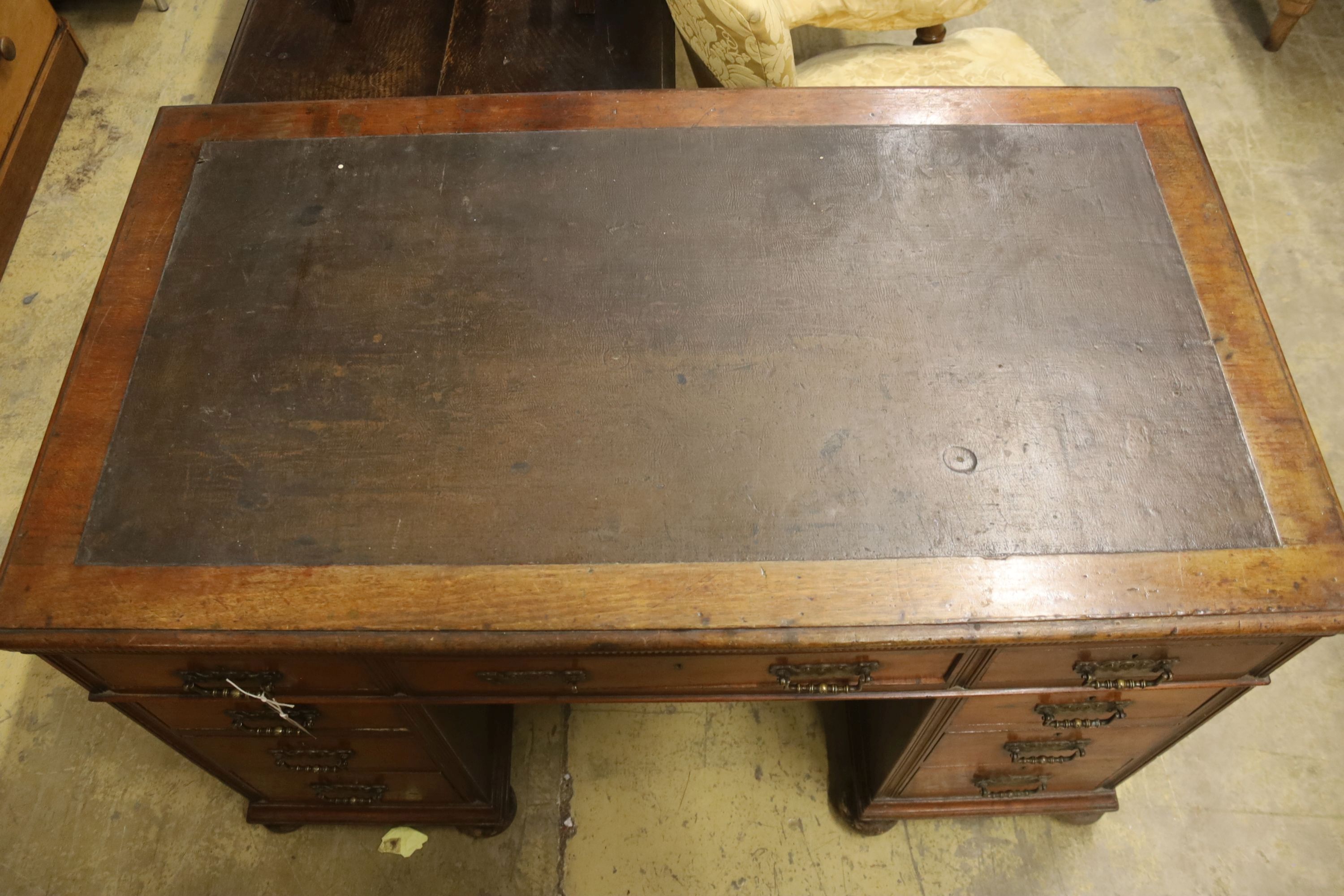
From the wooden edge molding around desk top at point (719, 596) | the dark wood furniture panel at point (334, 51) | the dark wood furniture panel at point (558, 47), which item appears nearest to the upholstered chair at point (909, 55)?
the dark wood furniture panel at point (558, 47)

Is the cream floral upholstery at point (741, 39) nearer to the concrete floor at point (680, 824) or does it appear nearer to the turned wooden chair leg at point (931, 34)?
the turned wooden chair leg at point (931, 34)

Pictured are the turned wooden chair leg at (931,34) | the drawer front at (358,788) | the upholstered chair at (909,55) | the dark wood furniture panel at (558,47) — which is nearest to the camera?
the drawer front at (358,788)

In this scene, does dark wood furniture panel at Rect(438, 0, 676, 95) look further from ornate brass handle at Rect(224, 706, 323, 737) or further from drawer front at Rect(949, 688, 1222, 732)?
drawer front at Rect(949, 688, 1222, 732)

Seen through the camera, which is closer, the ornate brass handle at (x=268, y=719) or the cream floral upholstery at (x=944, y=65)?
the ornate brass handle at (x=268, y=719)

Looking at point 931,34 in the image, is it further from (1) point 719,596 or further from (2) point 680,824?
(2) point 680,824

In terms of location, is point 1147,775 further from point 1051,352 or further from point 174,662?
point 174,662

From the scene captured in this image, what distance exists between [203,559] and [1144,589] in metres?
1.25

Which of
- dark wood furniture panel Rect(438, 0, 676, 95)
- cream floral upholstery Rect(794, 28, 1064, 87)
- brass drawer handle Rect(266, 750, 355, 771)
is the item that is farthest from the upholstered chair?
brass drawer handle Rect(266, 750, 355, 771)

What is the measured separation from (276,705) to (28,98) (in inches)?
94.6

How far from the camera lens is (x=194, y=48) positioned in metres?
2.97

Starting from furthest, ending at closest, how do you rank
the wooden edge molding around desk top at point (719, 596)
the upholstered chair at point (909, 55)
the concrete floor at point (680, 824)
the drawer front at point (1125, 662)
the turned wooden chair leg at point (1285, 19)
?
the turned wooden chair leg at point (1285, 19) < the upholstered chair at point (909, 55) < the concrete floor at point (680, 824) < the drawer front at point (1125, 662) < the wooden edge molding around desk top at point (719, 596)

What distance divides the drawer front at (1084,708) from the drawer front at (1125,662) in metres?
0.06

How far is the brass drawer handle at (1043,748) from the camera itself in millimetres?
1551

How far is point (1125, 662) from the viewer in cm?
126
